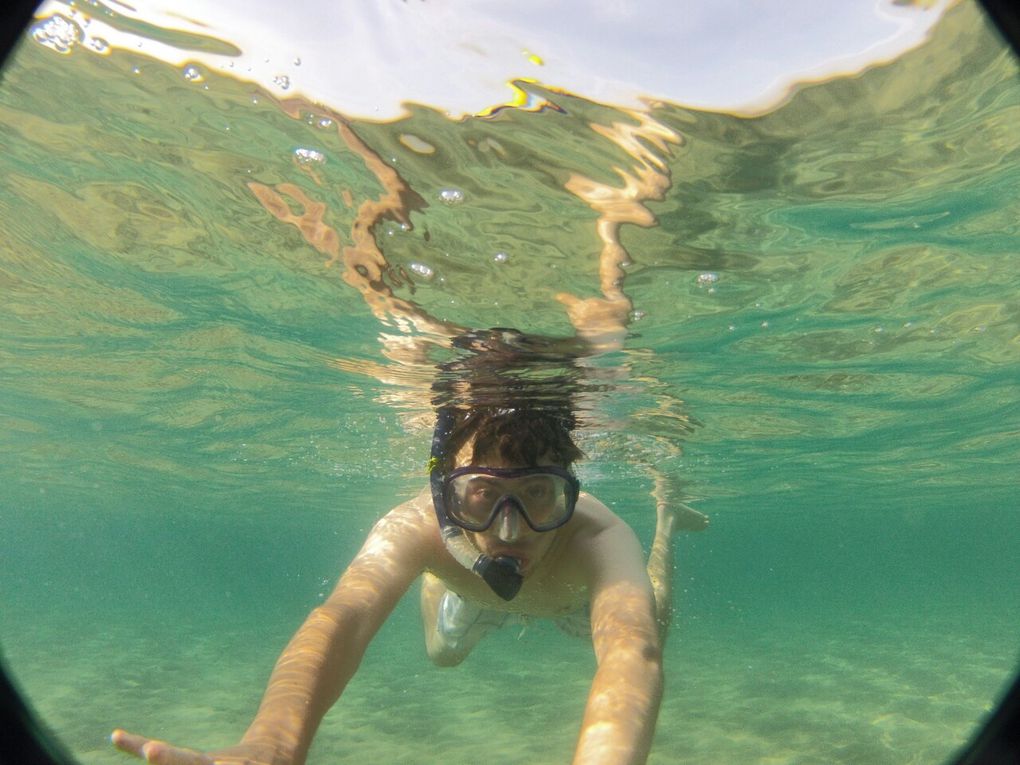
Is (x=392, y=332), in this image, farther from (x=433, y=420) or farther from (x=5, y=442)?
(x=5, y=442)

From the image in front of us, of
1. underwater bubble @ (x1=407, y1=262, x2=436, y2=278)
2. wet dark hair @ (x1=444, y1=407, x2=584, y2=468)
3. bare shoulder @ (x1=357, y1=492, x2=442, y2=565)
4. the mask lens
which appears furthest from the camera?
underwater bubble @ (x1=407, y1=262, x2=436, y2=278)

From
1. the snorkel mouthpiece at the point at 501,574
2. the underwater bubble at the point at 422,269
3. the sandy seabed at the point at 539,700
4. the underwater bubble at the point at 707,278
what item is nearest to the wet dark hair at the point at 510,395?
Answer: the snorkel mouthpiece at the point at 501,574

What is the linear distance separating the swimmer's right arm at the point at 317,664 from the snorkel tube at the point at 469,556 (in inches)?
16.1

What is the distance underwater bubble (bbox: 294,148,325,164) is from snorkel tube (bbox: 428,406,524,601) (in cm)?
351

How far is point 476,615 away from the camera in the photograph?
11.7 meters

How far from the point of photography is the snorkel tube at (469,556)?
6145 mm

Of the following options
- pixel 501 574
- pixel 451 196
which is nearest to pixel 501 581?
pixel 501 574

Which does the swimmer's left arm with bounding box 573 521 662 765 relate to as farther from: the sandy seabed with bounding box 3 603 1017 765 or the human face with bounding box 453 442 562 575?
the sandy seabed with bounding box 3 603 1017 765

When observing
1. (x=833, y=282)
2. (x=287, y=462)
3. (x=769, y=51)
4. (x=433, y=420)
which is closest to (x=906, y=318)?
(x=833, y=282)

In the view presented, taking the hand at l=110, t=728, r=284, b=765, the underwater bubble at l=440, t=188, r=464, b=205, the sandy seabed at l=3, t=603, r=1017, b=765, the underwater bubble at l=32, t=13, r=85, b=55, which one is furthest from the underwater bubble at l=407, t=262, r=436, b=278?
the sandy seabed at l=3, t=603, r=1017, b=765

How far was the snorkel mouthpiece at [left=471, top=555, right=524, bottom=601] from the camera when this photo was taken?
612 cm

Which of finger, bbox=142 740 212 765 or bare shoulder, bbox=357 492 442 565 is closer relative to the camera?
finger, bbox=142 740 212 765

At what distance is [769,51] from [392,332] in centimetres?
796

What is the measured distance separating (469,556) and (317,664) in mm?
2322
